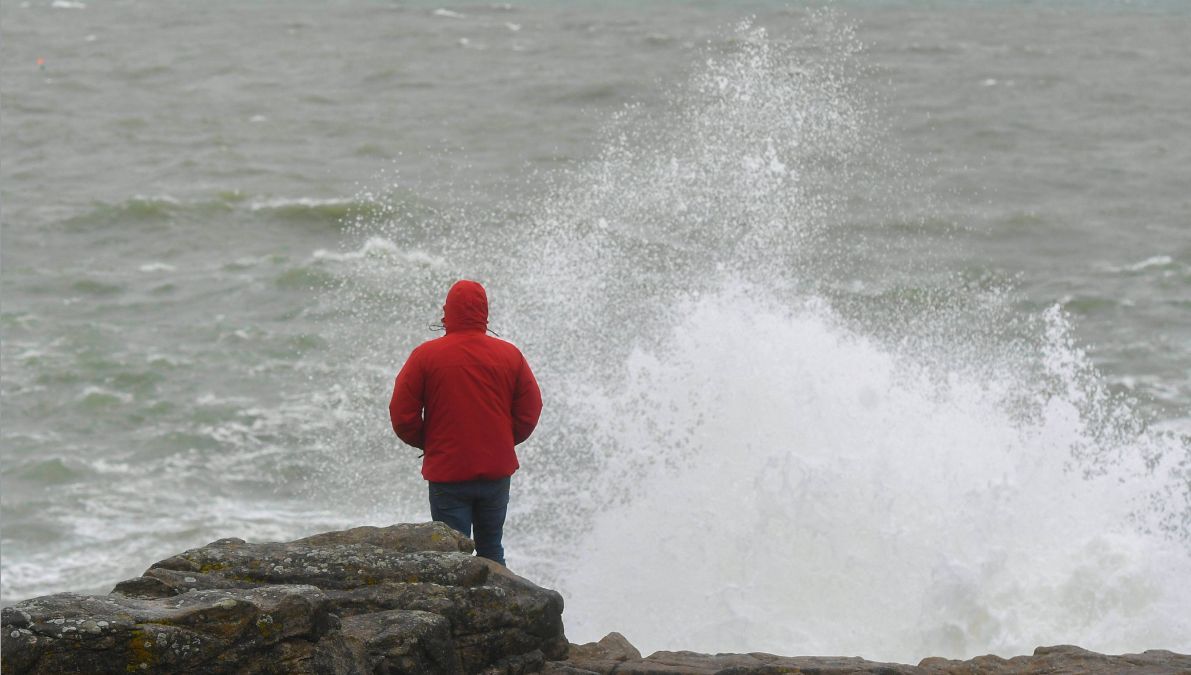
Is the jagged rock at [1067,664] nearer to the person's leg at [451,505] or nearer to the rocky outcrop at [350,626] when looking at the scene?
the rocky outcrop at [350,626]

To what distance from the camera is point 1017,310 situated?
17.1 m

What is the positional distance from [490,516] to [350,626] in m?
1.37

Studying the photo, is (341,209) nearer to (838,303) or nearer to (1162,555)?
(838,303)

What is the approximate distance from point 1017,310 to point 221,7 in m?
26.0

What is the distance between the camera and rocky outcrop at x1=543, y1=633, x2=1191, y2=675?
19.1 feet

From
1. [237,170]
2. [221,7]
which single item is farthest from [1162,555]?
[221,7]

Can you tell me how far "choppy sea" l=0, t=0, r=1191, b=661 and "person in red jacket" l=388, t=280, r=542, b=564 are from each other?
3.43 metres

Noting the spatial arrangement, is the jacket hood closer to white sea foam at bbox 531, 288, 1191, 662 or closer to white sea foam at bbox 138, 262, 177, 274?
white sea foam at bbox 531, 288, 1191, 662

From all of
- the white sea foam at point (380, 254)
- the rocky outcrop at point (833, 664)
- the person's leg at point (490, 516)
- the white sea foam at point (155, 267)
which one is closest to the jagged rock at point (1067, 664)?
the rocky outcrop at point (833, 664)

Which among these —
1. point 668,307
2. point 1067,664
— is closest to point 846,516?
point 1067,664

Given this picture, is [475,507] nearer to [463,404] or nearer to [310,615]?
[463,404]

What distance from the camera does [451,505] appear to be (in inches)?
255

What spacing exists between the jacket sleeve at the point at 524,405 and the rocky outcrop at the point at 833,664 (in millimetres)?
962

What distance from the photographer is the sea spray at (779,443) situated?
31.7 ft
